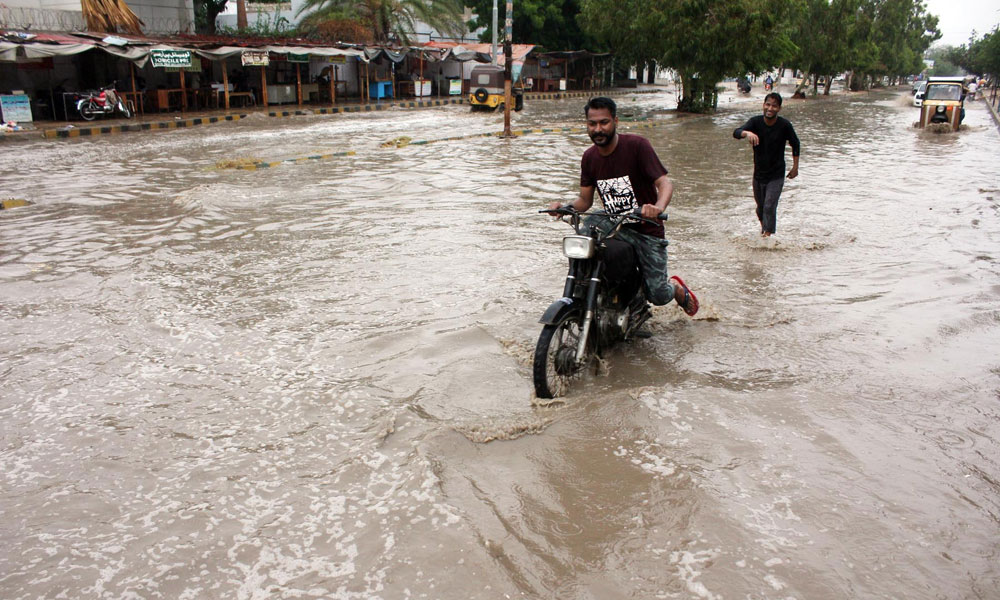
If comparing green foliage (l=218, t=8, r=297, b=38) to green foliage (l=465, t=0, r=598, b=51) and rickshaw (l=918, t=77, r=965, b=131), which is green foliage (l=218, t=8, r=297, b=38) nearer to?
green foliage (l=465, t=0, r=598, b=51)

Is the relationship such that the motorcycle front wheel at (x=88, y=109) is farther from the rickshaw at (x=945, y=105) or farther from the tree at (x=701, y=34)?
the rickshaw at (x=945, y=105)

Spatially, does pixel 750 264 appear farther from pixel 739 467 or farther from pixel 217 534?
pixel 217 534

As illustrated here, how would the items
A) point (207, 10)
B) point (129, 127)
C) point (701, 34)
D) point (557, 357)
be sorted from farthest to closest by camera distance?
point (207, 10), point (701, 34), point (129, 127), point (557, 357)

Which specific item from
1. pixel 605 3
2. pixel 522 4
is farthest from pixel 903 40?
pixel 605 3

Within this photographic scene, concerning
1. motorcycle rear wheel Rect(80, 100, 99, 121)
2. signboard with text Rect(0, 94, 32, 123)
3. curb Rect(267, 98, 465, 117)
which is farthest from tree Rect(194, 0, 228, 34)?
signboard with text Rect(0, 94, 32, 123)

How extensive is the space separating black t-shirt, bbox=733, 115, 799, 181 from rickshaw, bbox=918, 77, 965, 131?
2084cm

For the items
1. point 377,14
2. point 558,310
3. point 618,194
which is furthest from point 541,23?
point 558,310

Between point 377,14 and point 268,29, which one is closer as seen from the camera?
point 268,29

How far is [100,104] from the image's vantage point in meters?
21.9

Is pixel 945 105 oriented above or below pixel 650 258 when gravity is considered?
above

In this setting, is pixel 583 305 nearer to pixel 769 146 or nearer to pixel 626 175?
pixel 626 175

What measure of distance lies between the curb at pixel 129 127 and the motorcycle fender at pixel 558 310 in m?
19.1

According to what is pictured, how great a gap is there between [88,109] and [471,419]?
877 inches

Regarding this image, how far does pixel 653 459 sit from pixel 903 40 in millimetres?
85806
